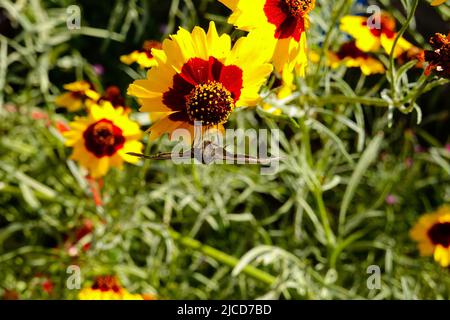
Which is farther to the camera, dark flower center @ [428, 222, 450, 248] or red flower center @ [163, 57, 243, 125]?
dark flower center @ [428, 222, 450, 248]

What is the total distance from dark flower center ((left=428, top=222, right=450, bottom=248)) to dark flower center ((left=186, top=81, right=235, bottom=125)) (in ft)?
2.29

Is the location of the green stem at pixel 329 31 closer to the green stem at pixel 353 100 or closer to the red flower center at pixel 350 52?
the green stem at pixel 353 100

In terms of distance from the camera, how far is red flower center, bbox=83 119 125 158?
3.39 feet

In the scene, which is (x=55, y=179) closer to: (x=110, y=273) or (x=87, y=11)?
(x=110, y=273)

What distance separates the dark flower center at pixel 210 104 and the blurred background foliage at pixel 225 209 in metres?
0.33

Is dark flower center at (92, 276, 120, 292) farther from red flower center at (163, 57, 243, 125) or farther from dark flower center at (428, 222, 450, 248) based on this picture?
dark flower center at (428, 222, 450, 248)

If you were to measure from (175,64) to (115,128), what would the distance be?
432mm

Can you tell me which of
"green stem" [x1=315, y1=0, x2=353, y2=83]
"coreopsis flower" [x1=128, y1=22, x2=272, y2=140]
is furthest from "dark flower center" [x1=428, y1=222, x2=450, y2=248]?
"coreopsis flower" [x1=128, y1=22, x2=272, y2=140]

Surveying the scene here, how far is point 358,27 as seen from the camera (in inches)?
44.3

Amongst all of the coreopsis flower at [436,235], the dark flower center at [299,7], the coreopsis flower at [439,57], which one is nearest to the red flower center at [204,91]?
the dark flower center at [299,7]

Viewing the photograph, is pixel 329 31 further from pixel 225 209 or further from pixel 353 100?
pixel 225 209

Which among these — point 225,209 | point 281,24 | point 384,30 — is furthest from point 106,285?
point 384,30

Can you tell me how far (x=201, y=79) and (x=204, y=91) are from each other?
14 millimetres
